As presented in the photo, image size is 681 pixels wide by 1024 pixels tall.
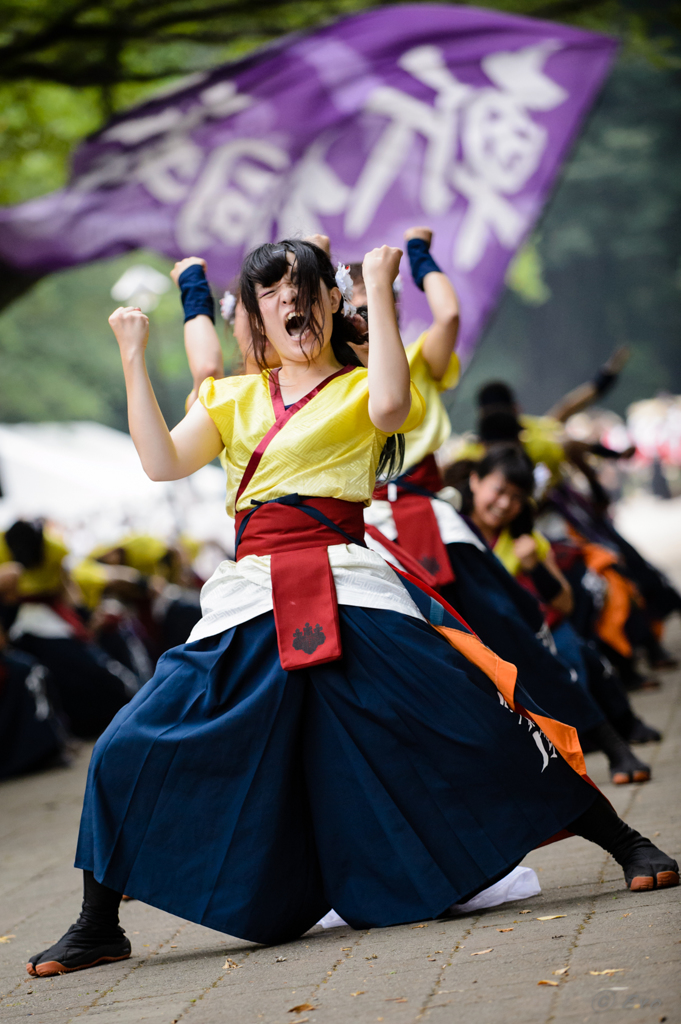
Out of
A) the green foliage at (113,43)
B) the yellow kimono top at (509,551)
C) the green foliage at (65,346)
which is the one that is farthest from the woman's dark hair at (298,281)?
the green foliage at (65,346)

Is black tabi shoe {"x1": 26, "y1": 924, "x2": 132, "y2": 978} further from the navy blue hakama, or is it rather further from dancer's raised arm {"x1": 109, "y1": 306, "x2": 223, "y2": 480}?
dancer's raised arm {"x1": 109, "y1": 306, "x2": 223, "y2": 480}

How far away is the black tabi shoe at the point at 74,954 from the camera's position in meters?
3.23

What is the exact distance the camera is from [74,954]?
128 inches

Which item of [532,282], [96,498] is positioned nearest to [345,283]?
[96,498]

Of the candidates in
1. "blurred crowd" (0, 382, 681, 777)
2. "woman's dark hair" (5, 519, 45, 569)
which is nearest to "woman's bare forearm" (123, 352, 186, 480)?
"blurred crowd" (0, 382, 681, 777)

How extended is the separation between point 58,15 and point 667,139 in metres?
33.3

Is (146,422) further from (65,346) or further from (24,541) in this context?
(65,346)

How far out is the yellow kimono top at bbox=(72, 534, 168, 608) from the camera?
1023 cm

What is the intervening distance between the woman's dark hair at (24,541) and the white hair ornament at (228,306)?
5391 mm

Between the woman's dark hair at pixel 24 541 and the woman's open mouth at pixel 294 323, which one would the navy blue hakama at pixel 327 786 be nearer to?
the woman's open mouth at pixel 294 323

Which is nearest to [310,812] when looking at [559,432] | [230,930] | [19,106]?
[230,930]

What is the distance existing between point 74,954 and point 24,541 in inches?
231

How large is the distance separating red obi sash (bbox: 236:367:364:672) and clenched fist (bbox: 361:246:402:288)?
330 mm

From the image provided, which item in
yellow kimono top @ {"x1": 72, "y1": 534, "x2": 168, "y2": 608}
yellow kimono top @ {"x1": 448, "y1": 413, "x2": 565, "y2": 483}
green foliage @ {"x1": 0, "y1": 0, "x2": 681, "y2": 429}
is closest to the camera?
yellow kimono top @ {"x1": 448, "y1": 413, "x2": 565, "y2": 483}
